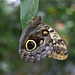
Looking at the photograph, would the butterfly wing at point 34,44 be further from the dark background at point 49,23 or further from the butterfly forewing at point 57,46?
the dark background at point 49,23

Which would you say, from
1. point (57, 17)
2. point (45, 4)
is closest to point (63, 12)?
point (57, 17)

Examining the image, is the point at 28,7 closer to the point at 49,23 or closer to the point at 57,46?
the point at 57,46

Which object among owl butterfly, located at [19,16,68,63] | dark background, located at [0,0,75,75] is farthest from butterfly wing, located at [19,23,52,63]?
dark background, located at [0,0,75,75]

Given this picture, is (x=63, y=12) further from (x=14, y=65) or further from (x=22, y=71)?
(x=22, y=71)

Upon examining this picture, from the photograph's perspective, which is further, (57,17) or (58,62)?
(57,17)

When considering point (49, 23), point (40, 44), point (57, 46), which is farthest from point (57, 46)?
point (49, 23)

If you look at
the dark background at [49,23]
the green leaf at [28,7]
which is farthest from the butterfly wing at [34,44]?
the dark background at [49,23]

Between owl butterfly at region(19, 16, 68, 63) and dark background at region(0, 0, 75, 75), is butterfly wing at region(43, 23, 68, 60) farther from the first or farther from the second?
dark background at region(0, 0, 75, 75)
